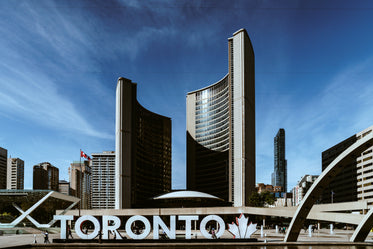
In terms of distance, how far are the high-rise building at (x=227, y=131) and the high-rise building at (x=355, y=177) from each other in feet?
103

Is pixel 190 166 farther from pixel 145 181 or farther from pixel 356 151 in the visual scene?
pixel 356 151

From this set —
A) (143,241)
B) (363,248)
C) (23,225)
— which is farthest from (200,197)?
(363,248)

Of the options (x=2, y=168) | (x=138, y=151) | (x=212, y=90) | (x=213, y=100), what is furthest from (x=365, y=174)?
(x=2, y=168)

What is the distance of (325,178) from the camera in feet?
101

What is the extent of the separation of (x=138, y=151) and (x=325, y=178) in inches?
4897

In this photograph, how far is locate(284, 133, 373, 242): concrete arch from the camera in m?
28.2

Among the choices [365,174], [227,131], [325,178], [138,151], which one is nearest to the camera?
[325,178]

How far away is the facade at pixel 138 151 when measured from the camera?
12506cm

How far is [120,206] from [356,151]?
104238mm

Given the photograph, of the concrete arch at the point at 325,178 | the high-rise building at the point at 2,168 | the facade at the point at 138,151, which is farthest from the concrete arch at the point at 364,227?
the high-rise building at the point at 2,168

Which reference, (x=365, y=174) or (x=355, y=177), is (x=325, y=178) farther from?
(x=355, y=177)

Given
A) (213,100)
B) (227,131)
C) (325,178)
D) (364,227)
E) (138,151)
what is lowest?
(364,227)

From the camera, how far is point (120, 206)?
399 feet

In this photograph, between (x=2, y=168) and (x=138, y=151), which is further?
(x=2, y=168)
